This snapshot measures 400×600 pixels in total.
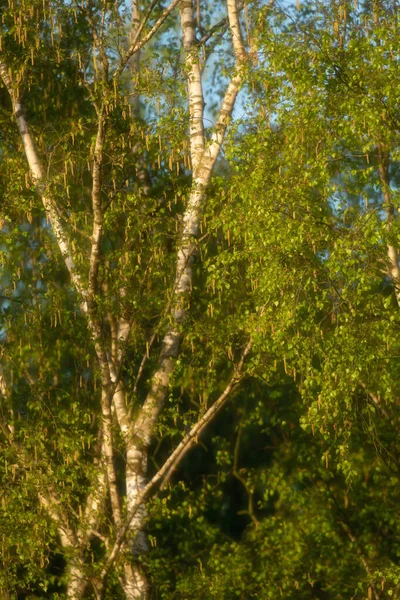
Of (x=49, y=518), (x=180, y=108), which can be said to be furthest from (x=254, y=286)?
(x=49, y=518)

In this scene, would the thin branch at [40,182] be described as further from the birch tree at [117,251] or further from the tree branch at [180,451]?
the tree branch at [180,451]

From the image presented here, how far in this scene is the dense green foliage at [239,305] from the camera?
13.3 metres

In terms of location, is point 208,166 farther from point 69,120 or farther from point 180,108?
point 69,120

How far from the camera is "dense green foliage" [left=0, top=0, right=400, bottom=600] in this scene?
43.8ft

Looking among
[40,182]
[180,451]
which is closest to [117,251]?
[40,182]

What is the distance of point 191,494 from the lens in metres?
16.7

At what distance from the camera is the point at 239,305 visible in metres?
16.2

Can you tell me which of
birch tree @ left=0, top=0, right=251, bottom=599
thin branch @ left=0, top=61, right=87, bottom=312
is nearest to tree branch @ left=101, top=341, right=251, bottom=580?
birch tree @ left=0, top=0, right=251, bottom=599

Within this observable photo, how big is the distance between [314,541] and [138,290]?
15.7 feet

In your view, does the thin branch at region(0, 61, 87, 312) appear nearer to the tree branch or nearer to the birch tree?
the birch tree

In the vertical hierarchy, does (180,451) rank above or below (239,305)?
below

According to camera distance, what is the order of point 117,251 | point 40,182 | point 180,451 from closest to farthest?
point 180,451 → point 117,251 → point 40,182

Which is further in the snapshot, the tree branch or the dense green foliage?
the tree branch

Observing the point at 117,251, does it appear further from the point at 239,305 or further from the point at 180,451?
the point at 180,451
